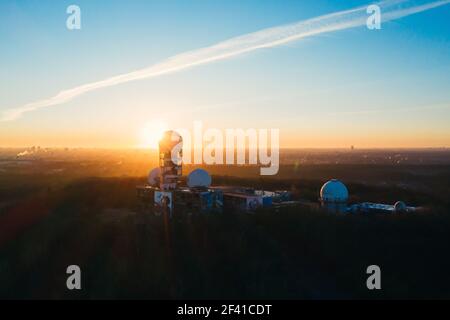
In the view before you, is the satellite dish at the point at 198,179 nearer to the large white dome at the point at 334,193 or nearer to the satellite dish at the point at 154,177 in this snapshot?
the satellite dish at the point at 154,177

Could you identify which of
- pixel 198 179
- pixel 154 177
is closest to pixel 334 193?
pixel 198 179

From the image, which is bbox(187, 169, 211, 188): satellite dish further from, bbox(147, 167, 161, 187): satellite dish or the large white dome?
the large white dome

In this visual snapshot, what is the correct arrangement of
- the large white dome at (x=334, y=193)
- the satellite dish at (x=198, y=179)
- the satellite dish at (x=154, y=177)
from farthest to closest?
1. the satellite dish at (x=154, y=177)
2. the satellite dish at (x=198, y=179)
3. the large white dome at (x=334, y=193)

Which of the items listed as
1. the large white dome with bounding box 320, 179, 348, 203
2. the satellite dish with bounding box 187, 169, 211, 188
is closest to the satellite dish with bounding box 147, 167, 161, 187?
the satellite dish with bounding box 187, 169, 211, 188

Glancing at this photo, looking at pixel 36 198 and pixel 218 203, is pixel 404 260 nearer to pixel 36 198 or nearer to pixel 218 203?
pixel 218 203

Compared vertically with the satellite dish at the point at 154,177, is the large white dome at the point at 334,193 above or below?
below

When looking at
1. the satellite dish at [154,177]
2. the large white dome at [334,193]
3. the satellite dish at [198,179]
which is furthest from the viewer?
the satellite dish at [154,177]

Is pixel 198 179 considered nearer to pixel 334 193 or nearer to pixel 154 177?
pixel 154 177

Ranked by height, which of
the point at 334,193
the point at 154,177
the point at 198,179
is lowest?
the point at 334,193

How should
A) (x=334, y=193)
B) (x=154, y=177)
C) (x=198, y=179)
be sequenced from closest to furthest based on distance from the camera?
(x=334, y=193)
(x=198, y=179)
(x=154, y=177)

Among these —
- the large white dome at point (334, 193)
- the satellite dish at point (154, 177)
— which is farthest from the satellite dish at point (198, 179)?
the large white dome at point (334, 193)

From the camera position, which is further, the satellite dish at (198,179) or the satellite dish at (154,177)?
the satellite dish at (154,177)

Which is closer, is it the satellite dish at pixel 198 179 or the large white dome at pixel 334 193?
the large white dome at pixel 334 193

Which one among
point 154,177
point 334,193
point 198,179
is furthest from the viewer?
point 154,177
